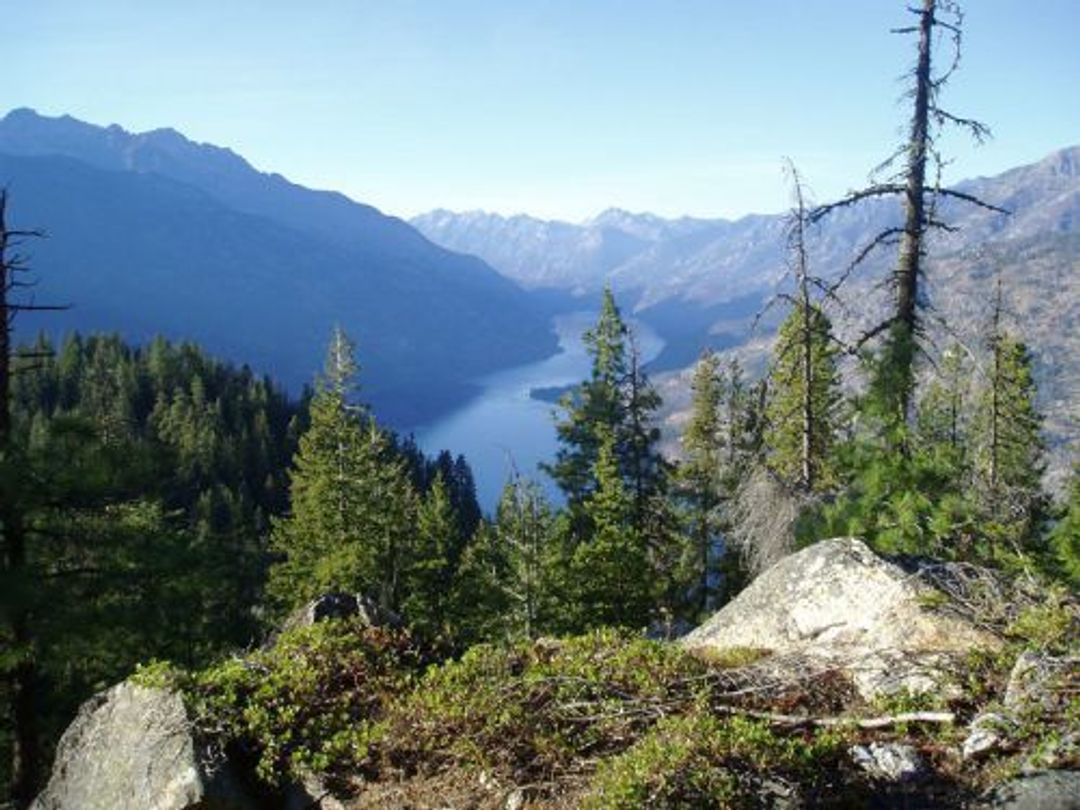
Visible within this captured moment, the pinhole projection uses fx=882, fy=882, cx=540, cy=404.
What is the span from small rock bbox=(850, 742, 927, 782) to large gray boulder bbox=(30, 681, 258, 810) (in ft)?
15.2

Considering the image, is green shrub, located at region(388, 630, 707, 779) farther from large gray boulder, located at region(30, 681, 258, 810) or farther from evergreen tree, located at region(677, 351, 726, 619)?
evergreen tree, located at region(677, 351, 726, 619)

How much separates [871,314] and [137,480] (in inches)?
573

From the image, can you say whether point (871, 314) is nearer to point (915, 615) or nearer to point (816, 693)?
point (915, 615)

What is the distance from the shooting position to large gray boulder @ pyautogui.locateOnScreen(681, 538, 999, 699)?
708cm

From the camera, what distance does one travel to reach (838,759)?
600 centimetres

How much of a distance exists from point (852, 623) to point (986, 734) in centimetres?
266

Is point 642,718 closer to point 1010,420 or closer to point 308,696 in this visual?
point 308,696

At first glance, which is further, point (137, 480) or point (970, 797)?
point (137, 480)

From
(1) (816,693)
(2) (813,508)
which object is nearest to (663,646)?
(1) (816,693)

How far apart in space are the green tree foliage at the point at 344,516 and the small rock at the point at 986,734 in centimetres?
2561

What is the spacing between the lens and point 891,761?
19.3 ft

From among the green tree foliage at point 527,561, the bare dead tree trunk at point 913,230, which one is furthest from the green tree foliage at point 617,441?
the bare dead tree trunk at point 913,230

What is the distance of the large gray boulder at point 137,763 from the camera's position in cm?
684

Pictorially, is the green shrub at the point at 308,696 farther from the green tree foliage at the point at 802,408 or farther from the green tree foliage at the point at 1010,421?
the green tree foliage at the point at 1010,421
